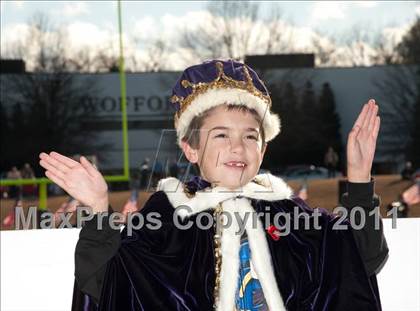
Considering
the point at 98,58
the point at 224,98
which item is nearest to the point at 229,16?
the point at 98,58

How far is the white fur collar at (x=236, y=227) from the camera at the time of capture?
61.7 inches

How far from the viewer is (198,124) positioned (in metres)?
1.68

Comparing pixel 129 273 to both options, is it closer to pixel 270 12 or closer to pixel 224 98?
pixel 224 98

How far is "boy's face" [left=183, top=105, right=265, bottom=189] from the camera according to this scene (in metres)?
1.62

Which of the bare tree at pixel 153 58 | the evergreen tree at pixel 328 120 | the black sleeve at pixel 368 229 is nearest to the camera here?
the black sleeve at pixel 368 229

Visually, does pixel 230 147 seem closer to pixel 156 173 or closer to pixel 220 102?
pixel 220 102

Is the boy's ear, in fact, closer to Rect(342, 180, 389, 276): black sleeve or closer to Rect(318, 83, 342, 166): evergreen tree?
Rect(342, 180, 389, 276): black sleeve

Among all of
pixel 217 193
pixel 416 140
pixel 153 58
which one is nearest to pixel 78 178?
pixel 217 193

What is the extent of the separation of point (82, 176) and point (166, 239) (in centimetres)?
25

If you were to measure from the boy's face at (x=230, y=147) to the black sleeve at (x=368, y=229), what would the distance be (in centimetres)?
23

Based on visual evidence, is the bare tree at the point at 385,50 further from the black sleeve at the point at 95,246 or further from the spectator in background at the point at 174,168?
the black sleeve at the point at 95,246

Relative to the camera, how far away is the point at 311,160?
13695 mm

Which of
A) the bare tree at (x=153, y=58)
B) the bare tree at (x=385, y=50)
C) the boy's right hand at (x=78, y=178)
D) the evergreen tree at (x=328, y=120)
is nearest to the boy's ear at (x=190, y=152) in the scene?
the boy's right hand at (x=78, y=178)

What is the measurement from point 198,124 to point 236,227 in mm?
261
